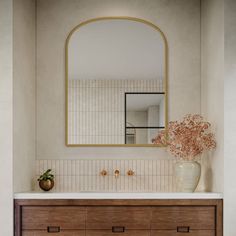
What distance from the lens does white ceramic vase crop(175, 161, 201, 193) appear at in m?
4.18

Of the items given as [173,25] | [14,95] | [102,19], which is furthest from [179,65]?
[14,95]

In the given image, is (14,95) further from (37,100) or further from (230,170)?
(230,170)

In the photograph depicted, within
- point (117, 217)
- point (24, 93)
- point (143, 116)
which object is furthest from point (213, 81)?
point (24, 93)

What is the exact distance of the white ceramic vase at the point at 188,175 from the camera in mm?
4176

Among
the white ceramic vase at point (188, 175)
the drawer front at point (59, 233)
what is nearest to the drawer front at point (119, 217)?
the drawer front at point (59, 233)

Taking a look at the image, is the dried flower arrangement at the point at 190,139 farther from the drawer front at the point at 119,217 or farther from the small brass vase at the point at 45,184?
the small brass vase at the point at 45,184

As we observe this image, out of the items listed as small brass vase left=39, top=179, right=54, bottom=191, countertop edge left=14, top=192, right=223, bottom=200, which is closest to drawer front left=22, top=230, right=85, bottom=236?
countertop edge left=14, top=192, right=223, bottom=200

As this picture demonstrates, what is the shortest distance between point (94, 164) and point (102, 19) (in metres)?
1.27

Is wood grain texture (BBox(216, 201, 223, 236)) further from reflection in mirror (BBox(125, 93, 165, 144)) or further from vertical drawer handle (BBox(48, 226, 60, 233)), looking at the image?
vertical drawer handle (BBox(48, 226, 60, 233))

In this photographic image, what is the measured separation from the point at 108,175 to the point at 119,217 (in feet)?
2.11

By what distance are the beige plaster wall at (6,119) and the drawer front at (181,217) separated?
1100 millimetres

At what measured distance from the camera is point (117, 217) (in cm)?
396

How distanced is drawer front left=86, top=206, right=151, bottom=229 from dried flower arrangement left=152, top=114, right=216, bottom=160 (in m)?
0.58

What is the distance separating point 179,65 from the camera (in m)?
4.59
